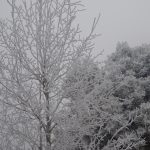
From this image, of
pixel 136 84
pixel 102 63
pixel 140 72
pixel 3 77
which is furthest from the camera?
pixel 140 72

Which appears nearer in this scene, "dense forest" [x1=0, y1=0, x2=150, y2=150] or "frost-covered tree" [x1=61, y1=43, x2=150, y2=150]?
"dense forest" [x1=0, y1=0, x2=150, y2=150]

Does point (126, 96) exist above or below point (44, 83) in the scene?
above

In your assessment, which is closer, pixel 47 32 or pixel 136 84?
pixel 47 32

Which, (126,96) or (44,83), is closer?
(44,83)

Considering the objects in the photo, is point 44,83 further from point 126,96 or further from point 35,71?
point 126,96

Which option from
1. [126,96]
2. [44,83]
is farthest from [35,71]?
[126,96]

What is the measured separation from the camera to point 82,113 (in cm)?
484

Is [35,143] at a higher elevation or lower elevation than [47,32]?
lower

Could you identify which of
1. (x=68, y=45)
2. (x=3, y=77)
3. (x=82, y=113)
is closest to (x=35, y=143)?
(x=82, y=113)

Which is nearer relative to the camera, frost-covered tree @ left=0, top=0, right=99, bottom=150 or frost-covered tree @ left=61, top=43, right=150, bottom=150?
frost-covered tree @ left=0, top=0, right=99, bottom=150

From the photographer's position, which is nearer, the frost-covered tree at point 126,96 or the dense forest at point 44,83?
the dense forest at point 44,83

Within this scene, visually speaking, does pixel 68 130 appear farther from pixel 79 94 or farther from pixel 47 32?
pixel 47 32

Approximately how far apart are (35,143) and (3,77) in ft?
4.24

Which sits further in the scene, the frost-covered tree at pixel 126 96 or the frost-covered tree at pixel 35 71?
the frost-covered tree at pixel 126 96
